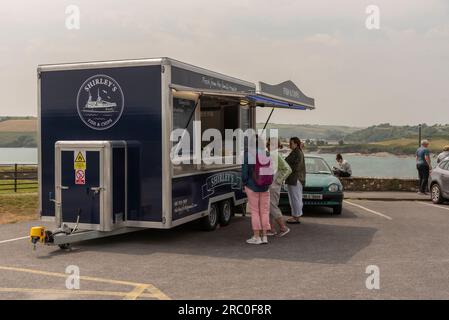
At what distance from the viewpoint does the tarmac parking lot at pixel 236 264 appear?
215 inches

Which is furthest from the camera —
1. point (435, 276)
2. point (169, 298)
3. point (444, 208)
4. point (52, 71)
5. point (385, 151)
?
point (385, 151)

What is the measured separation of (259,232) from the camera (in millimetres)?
8539

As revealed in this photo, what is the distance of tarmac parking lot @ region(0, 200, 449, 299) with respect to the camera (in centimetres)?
545

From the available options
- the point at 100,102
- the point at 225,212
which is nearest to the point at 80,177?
the point at 100,102

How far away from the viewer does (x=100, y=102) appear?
8008 mm

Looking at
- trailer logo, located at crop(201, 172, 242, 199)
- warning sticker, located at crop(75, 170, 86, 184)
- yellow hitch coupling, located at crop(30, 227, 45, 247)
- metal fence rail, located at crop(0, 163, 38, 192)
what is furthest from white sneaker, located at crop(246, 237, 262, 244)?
metal fence rail, located at crop(0, 163, 38, 192)

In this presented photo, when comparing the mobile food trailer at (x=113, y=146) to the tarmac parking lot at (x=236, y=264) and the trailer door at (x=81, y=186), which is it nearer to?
the trailer door at (x=81, y=186)

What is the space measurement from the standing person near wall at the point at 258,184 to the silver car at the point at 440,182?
775cm

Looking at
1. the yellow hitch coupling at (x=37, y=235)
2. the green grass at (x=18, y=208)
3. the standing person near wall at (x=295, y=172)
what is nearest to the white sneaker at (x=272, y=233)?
the standing person near wall at (x=295, y=172)

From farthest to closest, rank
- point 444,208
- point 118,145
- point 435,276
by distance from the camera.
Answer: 1. point 444,208
2. point 118,145
3. point 435,276

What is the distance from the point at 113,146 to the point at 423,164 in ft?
39.3

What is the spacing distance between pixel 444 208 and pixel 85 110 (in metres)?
9.66
